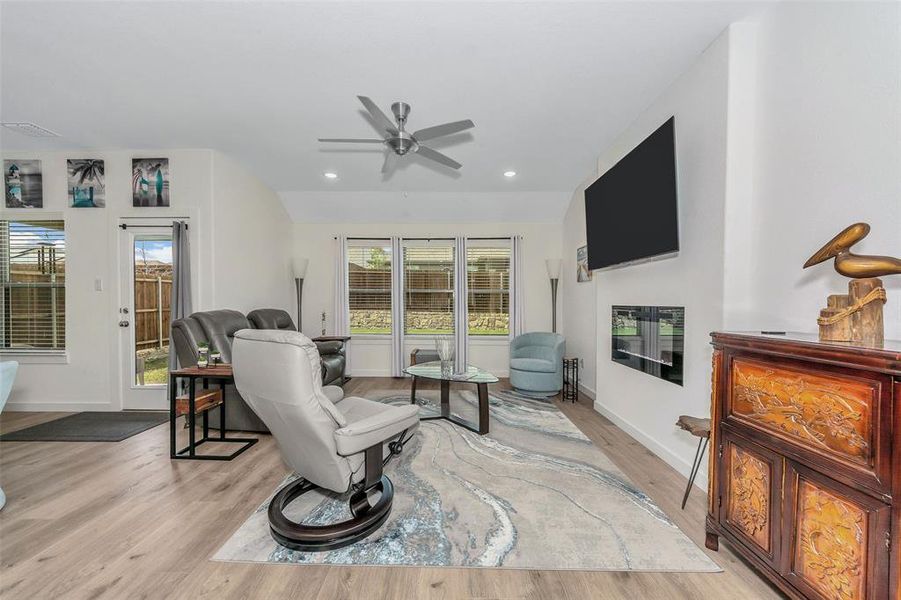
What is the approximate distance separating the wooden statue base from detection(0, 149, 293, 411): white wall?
4.80m

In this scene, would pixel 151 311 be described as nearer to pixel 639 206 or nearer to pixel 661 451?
pixel 639 206

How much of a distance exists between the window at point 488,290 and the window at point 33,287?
5.13 metres

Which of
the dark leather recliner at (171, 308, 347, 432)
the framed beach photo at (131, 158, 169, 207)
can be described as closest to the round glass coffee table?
the dark leather recliner at (171, 308, 347, 432)

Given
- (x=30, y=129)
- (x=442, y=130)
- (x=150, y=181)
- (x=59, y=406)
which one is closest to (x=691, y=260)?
(x=442, y=130)

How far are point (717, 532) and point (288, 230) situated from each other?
6.02m

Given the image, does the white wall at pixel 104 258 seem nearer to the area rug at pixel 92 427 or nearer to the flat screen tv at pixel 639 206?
the area rug at pixel 92 427

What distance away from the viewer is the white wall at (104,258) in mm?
3830

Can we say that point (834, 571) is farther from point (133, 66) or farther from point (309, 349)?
point (133, 66)

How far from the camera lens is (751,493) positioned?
4.87ft

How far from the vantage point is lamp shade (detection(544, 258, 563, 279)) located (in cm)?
540

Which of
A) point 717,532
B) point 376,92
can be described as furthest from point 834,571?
point 376,92

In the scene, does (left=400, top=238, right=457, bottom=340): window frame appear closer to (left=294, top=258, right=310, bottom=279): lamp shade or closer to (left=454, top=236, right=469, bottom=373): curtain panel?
(left=454, top=236, right=469, bottom=373): curtain panel

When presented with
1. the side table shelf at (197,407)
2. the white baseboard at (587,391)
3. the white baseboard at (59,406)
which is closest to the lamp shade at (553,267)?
the white baseboard at (587,391)

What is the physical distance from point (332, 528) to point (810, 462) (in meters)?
2.03
